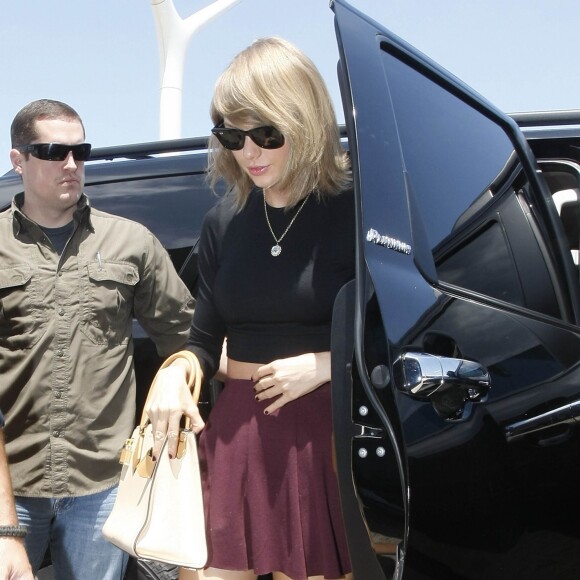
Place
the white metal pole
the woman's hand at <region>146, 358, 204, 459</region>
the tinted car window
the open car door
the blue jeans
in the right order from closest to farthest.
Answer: the open car door, the tinted car window, the woman's hand at <region>146, 358, 204, 459</region>, the blue jeans, the white metal pole

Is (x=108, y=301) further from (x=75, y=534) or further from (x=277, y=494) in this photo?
(x=277, y=494)

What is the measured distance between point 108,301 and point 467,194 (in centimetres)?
105

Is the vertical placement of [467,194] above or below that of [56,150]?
below

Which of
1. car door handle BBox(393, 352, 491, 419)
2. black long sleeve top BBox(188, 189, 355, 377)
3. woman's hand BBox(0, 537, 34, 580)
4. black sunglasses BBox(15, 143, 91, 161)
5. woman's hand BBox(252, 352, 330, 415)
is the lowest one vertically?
woman's hand BBox(0, 537, 34, 580)

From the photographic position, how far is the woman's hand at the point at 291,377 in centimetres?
169

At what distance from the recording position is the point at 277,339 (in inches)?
70.2

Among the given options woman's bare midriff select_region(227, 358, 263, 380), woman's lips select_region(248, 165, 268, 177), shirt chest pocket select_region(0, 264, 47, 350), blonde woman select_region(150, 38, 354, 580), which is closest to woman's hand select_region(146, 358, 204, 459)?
blonde woman select_region(150, 38, 354, 580)

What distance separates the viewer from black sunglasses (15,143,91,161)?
8.09ft

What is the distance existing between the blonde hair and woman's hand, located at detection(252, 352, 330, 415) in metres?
0.37

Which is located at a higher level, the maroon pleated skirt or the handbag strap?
the handbag strap

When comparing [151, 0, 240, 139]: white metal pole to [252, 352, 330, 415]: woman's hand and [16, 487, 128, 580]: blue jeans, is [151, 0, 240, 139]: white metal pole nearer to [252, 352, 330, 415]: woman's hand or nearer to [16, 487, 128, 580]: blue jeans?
[16, 487, 128, 580]: blue jeans

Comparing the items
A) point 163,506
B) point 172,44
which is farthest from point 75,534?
point 172,44

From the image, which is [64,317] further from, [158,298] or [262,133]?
[262,133]

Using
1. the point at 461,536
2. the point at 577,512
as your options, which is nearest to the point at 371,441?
the point at 461,536
